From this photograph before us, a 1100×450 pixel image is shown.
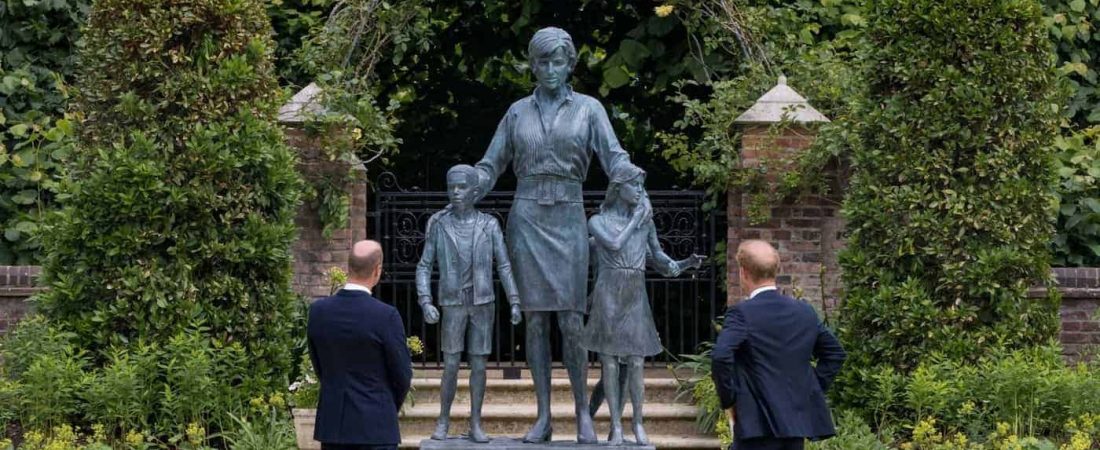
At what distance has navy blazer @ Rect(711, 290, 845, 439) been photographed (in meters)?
6.09

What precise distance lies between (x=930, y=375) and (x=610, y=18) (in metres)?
4.91

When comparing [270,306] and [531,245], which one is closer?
[531,245]

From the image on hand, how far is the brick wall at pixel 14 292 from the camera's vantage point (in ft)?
33.1

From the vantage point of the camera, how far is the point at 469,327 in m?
7.91

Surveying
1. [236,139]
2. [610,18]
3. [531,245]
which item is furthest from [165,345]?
[610,18]

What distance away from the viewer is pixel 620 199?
7.87 m

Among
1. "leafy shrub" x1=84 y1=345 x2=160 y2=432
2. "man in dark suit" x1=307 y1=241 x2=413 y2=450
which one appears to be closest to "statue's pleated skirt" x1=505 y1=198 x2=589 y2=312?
"man in dark suit" x1=307 y1=241 x2=413 y2=450

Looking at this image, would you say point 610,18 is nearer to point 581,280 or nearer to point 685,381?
point 685,381

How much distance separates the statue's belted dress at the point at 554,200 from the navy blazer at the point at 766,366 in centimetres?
181

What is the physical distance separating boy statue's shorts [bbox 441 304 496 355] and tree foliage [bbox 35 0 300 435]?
1.72m

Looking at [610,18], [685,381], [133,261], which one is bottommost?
[685,381]

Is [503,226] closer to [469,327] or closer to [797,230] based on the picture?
[797,230]

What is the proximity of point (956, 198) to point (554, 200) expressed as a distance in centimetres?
265

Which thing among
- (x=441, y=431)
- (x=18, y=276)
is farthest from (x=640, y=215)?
(x=18, y=276)
